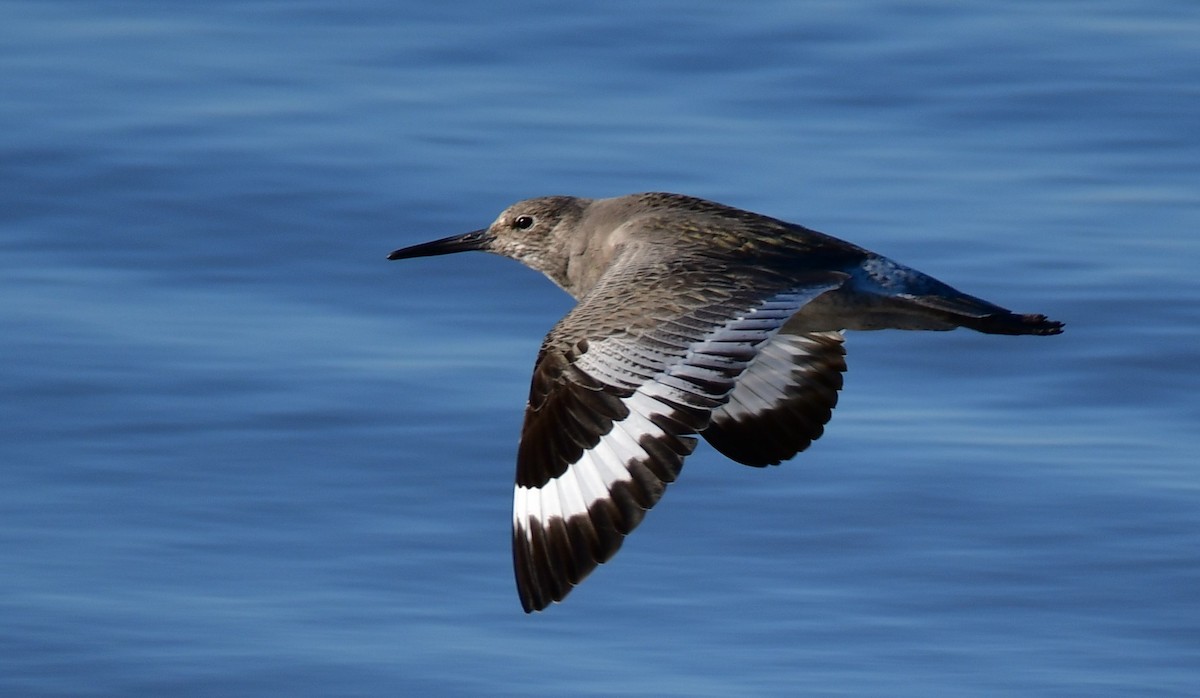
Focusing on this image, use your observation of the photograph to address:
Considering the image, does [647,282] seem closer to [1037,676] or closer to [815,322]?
[815,322]

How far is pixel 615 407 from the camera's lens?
22.0 feet

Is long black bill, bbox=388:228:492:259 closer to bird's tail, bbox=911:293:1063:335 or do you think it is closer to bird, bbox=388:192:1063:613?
bird, bbox=388:192:1063:613

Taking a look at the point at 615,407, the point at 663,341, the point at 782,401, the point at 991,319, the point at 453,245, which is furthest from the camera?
the point at 453,245

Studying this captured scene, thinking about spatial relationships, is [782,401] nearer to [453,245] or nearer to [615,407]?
[453,245]

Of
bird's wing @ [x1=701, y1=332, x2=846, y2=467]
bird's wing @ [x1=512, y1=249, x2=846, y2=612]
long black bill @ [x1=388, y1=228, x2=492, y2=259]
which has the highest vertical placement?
long black bill @ [x1=388, y1=228, x2=492, y2=259]

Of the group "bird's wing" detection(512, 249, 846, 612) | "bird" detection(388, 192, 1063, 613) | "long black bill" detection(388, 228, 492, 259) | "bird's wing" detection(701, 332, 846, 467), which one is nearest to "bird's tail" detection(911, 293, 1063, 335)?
"bird" detection(388, 192, 1063, 613)

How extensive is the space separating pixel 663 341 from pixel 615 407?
0.29m

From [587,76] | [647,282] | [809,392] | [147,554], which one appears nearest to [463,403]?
[147,554]

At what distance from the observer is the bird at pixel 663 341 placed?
6.58 meters

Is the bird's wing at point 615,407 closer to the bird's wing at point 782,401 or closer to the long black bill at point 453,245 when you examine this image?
the bird's wing at point 782,401

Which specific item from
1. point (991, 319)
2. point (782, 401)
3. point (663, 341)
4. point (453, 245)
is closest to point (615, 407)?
point (663, 341)

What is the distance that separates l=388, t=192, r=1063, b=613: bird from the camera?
6.58 metres

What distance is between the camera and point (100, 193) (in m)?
12.4

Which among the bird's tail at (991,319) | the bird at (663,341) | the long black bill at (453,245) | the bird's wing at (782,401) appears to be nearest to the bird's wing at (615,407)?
the bird at (663,341)
